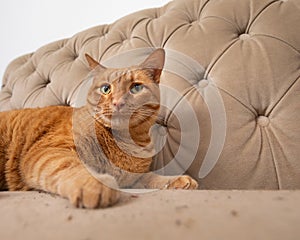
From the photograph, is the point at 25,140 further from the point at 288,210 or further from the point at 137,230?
the point at 288,210

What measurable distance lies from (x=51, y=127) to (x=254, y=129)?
659mm

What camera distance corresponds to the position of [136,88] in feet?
2.93

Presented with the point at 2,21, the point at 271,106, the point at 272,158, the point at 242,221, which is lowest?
the point at 272,158

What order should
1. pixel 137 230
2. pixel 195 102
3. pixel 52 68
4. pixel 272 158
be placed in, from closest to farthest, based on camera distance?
pixel 137 230 < pixel 272 158 < pixel 195 102 < pixel 52 68

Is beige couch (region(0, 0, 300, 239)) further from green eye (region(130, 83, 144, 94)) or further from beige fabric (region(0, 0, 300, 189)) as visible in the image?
green eye (region(130, 83, 144, 94))

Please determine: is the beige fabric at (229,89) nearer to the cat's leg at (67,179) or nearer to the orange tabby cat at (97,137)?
Result: the orange tabby cat at (97,137)

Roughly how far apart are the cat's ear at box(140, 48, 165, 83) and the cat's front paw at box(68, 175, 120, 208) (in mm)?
562

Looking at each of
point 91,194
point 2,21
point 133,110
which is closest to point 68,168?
point 91,194

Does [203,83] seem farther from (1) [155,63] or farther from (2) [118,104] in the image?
(2) [118,104]

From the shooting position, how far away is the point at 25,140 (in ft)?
2.84

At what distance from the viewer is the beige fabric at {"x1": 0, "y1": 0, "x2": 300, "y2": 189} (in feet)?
2.74

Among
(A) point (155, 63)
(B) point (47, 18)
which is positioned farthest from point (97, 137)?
(B) point (47, 18)

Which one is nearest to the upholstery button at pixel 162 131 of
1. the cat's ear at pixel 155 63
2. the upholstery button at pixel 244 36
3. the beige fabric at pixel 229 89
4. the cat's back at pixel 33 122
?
the beige fabric at pixel 229 89

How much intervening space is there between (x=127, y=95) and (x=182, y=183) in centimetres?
32
